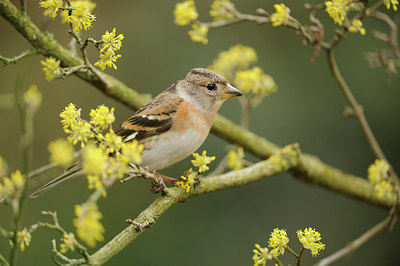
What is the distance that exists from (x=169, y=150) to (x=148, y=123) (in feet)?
0.64

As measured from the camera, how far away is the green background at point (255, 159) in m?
3.53

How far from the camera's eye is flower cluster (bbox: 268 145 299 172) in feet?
8.61

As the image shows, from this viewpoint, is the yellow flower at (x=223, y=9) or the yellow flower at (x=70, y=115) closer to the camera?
the yellow flower at (x=70, y=115)

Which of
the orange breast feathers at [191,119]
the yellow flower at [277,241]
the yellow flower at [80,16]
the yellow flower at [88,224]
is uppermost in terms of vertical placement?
the yellow flower at [80,16]

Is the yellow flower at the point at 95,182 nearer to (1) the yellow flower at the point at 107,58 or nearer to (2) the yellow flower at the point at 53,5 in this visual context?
(1) the yellow flower at the point at 107,58

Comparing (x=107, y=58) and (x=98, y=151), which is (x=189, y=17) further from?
(x=98, y=151)

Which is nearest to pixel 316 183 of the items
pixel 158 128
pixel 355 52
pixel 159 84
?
pixel 158 128

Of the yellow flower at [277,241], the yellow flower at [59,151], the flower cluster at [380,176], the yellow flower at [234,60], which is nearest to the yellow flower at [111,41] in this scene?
the yellow flower at [59,151]

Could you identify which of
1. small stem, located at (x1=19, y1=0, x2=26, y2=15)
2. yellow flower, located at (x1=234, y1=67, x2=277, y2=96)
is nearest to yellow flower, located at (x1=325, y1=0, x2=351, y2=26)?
yellow flower, located at (x1=234, y1=67, x2=277, y2=96)

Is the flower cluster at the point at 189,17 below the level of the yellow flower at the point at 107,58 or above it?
below

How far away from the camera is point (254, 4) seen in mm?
4004

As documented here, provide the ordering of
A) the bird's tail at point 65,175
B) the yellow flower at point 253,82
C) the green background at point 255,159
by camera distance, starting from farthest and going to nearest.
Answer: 1. the green background at point 255,159
2. the yellow flower at point 253,82
3. the bird's tail at point 65,175

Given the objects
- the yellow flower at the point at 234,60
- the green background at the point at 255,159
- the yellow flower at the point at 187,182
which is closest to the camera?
the yellow flower at the point at 187,182

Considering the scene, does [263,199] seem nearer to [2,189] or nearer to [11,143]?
[11,143]
